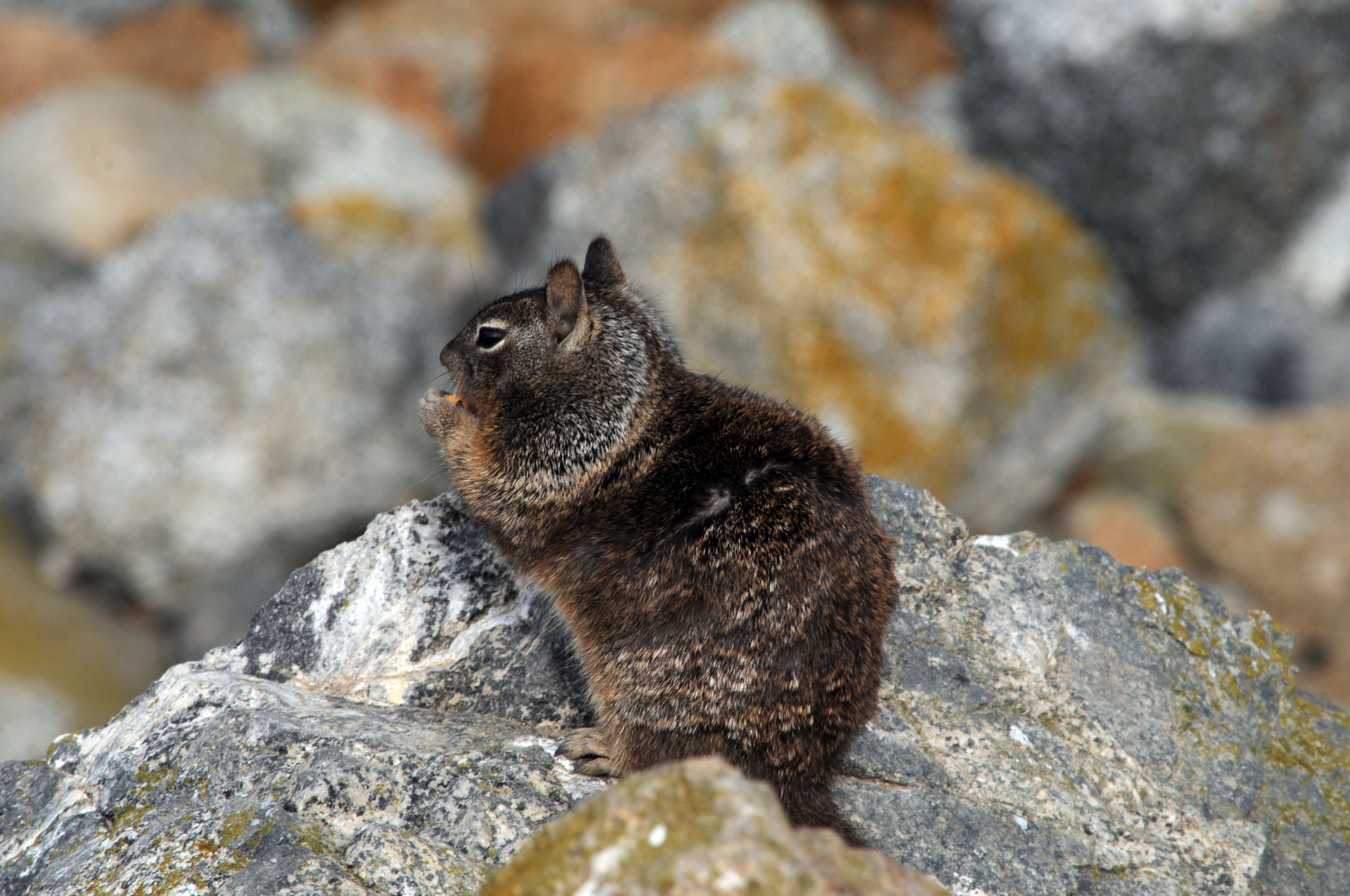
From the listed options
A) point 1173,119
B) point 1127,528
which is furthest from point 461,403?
point 1173,119

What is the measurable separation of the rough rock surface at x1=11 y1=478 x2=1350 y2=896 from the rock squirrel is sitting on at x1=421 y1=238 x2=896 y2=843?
1.34 feet

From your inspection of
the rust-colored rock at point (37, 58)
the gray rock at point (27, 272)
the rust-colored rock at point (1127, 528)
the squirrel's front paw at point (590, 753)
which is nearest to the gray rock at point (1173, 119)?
the rust-colored rock at point (1127, 528)

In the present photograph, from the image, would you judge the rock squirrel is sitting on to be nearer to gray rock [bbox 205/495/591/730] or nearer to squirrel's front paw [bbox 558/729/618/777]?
squirrel's front paw [bbox 558/729/618/777]

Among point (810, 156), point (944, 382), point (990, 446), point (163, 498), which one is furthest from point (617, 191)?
point (163, 498)

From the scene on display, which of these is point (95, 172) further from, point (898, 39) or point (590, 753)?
point (590, 753)

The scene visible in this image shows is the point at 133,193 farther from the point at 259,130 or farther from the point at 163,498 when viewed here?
Result: the point at 163,498

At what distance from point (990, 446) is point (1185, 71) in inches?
265

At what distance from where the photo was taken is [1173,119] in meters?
16.6

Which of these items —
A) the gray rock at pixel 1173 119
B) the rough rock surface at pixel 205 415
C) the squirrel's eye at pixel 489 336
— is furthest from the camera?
the gray rock at pixel 1173 119

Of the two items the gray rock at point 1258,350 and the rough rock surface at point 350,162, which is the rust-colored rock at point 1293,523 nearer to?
the gray rock at point 1258,350

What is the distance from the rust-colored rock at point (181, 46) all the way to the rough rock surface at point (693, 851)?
62.6 feet

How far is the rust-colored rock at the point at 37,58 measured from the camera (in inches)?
771

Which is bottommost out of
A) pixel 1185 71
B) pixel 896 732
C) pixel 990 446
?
pixel 896 732

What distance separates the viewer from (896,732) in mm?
5543
